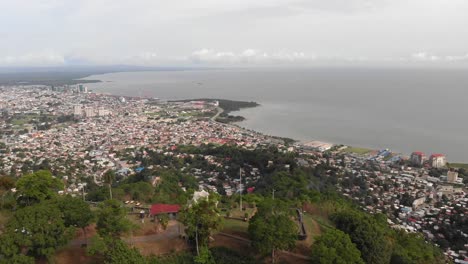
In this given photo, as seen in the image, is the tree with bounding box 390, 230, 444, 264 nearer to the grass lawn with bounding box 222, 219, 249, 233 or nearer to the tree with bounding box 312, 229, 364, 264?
the tree with bounding box 312, 229, 364, 264

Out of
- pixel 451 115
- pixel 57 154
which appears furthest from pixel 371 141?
pixel 57 154

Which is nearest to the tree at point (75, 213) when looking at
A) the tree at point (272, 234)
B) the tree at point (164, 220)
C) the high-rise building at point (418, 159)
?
the tree at point (164, 220)

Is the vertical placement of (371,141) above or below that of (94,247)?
below

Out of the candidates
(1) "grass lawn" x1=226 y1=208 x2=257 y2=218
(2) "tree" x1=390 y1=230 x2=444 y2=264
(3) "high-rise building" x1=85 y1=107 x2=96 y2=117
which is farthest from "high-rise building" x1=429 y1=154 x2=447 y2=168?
(3) "high-rise building" x1=85 y1=107 x2=96 y2=117

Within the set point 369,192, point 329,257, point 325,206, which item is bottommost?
point 369,192

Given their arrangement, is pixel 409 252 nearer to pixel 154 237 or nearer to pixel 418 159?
pixel 154 237

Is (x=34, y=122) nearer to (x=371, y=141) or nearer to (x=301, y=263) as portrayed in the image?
(x=371, y=141)

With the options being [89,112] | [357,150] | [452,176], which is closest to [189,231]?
[452,176]

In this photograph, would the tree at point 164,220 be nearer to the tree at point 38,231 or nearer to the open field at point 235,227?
the open field at point 235,227
